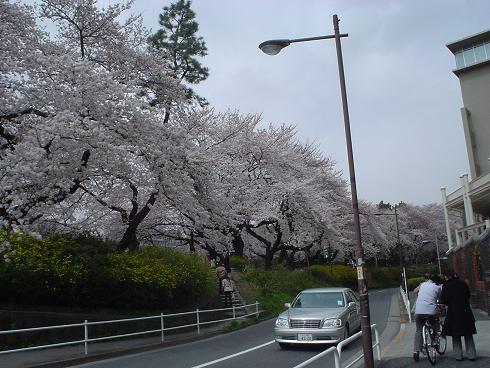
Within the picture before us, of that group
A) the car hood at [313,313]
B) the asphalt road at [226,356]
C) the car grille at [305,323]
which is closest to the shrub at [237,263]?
the asphalt road at [226,356]

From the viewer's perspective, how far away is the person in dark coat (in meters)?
8.57

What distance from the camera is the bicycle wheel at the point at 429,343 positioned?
8938 mm

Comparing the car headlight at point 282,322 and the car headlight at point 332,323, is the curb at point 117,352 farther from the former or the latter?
the car headlight at point 332,323

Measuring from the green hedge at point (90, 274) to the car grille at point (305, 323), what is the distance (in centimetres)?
481

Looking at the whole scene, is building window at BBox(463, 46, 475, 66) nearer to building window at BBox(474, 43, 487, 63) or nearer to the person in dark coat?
building window at BBox(474, 43, 487, 63)

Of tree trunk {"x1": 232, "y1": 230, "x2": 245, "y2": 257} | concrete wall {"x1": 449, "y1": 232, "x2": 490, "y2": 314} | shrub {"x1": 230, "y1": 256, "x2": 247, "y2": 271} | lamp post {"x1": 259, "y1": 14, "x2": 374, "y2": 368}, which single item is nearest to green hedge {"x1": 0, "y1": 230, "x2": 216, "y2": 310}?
lamp post {"x1": 259, "y1": 14, "x2": 374, "y2": 368}

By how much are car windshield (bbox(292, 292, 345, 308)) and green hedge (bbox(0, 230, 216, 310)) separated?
170 inches

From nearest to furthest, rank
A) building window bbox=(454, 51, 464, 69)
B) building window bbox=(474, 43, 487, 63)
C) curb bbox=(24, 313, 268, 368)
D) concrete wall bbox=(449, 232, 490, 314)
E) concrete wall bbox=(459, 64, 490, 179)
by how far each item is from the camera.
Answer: curb bbox=(24, 313, 268, 368) < concrete wall bbox=(449, 232, 490, 314) < concrete wall bbox=(459, 64, 490, 179) < building window bbox=(474, 43, 487, 63) < building window bbox=(454, 51, 464, 69)

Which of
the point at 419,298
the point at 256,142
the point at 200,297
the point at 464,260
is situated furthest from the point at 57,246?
the point at 256,142

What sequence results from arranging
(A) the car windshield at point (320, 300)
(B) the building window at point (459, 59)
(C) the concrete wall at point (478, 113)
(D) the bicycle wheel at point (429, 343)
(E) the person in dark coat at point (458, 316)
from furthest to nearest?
(B) the building window at point (459, 59) < (C) the concrete wall at point (478, 113) < (A) the car windshield at point (320, 300) < (D) the bicycle wheel at point (429, 343) < (E) the person in dark coat at point (458, 316)

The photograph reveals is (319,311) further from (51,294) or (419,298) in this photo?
(51,294)

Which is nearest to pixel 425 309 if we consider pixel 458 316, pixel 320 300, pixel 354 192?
pixel 458 316

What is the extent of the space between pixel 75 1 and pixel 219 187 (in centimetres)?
930

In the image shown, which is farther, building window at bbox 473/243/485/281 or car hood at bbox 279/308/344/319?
building window at bbox 473/243/485/281
